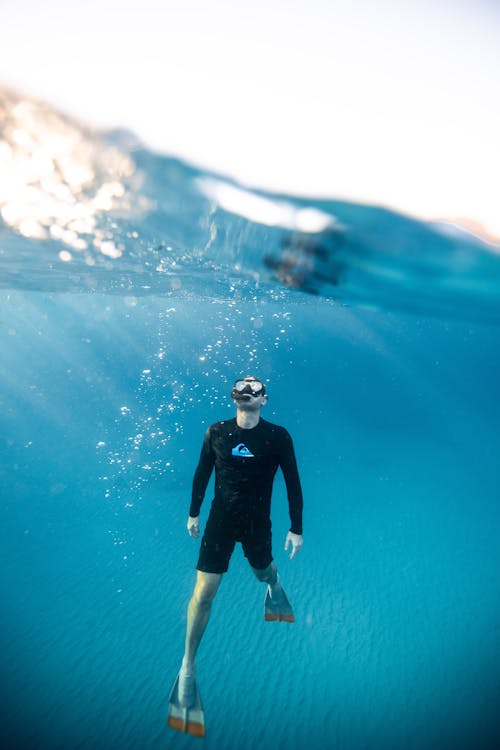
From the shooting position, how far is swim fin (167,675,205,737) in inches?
140

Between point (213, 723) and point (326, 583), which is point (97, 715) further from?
point (326, 583)

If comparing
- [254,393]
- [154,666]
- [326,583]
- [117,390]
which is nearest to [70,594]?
[154,666]

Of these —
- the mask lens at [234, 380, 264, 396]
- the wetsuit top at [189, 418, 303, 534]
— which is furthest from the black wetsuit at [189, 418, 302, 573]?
the mask lens at [234, 380, 264, 396]

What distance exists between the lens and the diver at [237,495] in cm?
330

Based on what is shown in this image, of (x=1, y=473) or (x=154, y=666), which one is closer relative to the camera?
(x=154, y=666)

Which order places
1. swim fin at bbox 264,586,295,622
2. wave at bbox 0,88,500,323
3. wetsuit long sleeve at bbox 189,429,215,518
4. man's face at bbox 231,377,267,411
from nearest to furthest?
man's face at bbox 231,377,267,411
wave at bbox 0,88,500,323
wetsuit long sleeve at bbox 189,429,215,518
swim fin at bbox 264,586,295,622

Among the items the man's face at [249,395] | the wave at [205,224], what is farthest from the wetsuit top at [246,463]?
the wave at [205,224]

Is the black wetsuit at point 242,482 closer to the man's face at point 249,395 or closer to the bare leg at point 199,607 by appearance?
the bare leg at point 199,607

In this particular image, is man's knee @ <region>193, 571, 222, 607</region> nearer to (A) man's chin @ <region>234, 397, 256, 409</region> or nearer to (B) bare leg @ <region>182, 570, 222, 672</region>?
(B) bare leg @ <region>182, 570, 222, 672</region>

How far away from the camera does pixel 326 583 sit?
7016mm

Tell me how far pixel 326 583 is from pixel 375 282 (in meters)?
6.05

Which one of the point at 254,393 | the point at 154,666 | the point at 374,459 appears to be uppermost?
the point at 254,393

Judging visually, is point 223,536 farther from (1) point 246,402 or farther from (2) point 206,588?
(1) point 246,402

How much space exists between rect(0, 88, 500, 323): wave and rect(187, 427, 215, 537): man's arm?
104 inches
